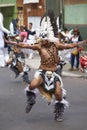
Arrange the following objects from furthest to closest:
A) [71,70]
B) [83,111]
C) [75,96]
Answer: [71,70], [75,96], [83,111]

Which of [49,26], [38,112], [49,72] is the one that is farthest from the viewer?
[38,112]

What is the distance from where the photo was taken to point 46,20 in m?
10.1

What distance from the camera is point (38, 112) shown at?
34.8 feet

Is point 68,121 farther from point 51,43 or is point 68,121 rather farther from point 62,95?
point 51,43

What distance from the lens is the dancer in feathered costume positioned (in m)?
9.75

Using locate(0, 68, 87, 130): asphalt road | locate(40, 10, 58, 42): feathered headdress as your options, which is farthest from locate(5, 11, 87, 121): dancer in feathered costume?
locate(0, 68, 87, 130): asphalt road

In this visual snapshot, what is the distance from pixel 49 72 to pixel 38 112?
1123 mm

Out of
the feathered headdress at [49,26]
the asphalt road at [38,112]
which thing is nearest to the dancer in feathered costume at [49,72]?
the feathered headdress at [49,26]

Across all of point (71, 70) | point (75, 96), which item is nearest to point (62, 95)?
point (75, 96)

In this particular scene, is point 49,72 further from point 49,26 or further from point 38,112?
point 38,112

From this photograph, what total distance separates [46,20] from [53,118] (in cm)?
174

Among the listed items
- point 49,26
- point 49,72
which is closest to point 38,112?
point 49,72

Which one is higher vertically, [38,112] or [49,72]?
[49,72]

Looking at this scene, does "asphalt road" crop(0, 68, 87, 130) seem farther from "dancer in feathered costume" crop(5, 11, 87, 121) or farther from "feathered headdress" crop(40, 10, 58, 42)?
"feathered headdress" crop(40, 10, 58, 42)
